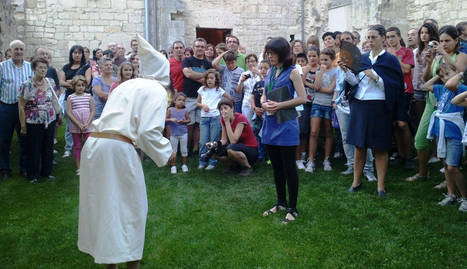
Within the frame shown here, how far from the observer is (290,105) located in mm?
4590

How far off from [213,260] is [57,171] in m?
4.53

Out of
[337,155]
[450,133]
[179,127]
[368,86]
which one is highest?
[368,86]

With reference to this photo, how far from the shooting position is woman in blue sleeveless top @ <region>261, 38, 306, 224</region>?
4.58 meters

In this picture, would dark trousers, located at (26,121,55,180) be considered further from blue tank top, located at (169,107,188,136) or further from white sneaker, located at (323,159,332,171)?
white sneaker, located at (323,159,332,171)

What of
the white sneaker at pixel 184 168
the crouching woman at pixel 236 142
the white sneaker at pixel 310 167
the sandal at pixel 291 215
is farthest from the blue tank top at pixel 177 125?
the sandal at pixel 291 215

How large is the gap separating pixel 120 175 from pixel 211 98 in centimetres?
454

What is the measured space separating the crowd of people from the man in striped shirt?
0.05ft

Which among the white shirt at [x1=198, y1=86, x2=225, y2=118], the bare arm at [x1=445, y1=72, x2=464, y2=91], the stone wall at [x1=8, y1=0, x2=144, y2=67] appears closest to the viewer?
the bare arm at [x1=445, y1=72, x2=464, y2=91]

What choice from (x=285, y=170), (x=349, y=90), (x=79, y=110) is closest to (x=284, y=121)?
(x=285, y=170)

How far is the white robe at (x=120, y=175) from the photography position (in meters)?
3.02

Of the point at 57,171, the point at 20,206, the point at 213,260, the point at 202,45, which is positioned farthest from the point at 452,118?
the point at 57,171

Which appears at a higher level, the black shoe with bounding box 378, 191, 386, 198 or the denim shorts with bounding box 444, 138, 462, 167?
the denim shorts with bounding box 444, 138, 462, 167

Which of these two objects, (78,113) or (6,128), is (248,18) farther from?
(6,128)

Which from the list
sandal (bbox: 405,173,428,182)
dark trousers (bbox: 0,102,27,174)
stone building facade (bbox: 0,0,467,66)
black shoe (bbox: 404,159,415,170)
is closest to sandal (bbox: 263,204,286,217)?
sandal (bbox: 405,173,428,182)
